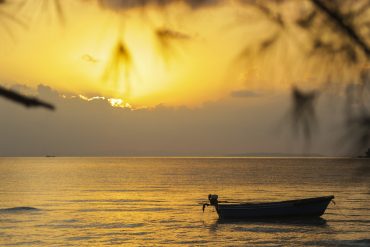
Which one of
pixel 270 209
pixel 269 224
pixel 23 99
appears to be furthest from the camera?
pixel 270 209

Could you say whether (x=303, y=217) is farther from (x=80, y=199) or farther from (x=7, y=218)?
(x=80, y=199)

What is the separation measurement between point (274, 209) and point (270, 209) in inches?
14.0

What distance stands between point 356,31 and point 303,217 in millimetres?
44608

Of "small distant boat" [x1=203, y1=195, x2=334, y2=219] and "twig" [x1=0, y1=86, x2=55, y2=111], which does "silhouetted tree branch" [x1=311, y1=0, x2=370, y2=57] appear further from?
"small distant boat" [x1=203, y1=195, x2=334, y2=219]

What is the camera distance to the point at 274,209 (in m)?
43.4

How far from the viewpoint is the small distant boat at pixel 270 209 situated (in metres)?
42.8

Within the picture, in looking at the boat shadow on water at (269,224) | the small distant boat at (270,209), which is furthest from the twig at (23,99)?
the small distant boat at (270,209)

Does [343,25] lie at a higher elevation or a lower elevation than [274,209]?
higher

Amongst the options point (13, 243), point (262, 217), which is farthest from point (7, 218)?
point (262, 217)

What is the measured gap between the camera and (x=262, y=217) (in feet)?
142

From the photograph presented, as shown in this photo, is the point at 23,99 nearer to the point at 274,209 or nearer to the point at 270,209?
the point at 270,209

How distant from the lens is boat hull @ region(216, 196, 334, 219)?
140ft

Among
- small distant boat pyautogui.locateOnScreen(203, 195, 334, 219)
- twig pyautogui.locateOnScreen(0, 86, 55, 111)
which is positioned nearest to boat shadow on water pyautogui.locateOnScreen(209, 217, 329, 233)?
small distant boat pyautogui.locateOnScreen(203, 195, 334, 219)

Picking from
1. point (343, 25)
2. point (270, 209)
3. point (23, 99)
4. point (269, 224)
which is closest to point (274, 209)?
point (270, 209)
